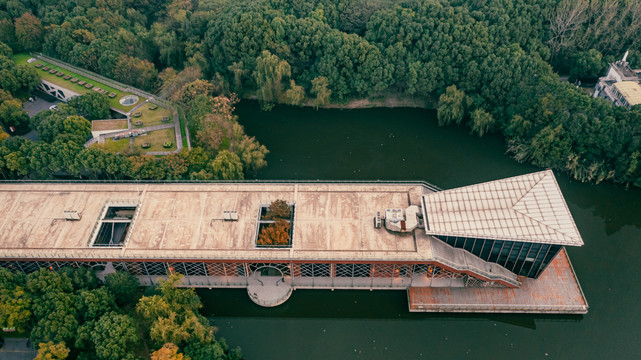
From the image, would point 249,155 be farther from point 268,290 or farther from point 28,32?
point 28,32

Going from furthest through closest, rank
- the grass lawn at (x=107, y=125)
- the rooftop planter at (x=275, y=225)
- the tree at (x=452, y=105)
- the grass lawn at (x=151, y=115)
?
the tree at (x=452, y=105)
the grass lawn at (x=151, y=115)
the grass lawn at (x=107, y=125)
the rooftop planter at (x=275, y=225)

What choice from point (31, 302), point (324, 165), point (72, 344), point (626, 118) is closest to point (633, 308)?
point (626, 118)

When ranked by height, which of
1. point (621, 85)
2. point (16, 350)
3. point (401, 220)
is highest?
point (621, 85)

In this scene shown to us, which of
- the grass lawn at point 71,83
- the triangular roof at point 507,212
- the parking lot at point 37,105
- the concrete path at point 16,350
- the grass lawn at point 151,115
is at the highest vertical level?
the triangular roof at point 507,212

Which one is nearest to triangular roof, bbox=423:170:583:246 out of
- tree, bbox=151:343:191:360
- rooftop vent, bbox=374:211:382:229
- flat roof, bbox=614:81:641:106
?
rooftop vent, bbox=374:211:382:229

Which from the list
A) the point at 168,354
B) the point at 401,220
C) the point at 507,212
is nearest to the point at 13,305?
the point at 168,354

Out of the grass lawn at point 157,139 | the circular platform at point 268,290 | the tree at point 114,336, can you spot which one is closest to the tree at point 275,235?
the circular platform at point 268,290

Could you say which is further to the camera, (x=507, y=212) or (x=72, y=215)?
(x=72, y=215)

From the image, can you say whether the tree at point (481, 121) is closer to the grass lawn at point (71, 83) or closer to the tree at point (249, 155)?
the tree at point (249, 155)
